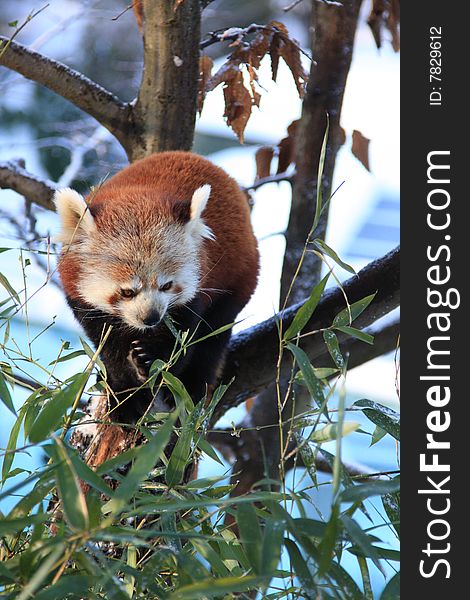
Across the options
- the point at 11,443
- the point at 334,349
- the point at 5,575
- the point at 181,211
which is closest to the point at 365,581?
the point at 334,349

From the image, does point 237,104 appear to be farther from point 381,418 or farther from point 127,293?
point 381,418

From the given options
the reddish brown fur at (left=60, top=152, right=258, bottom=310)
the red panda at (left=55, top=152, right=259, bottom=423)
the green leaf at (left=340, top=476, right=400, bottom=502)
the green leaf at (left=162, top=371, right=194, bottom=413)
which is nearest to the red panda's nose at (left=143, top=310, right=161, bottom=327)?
the red panda at (left=55, top=152, right=259, bottom=423)

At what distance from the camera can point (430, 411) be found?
3.83 ft

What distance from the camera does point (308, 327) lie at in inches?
70.9

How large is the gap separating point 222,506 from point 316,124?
1.65 meters

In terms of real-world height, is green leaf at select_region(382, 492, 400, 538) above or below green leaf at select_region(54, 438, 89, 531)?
above

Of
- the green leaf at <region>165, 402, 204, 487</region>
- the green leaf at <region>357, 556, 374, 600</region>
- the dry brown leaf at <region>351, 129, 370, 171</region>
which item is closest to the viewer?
the green leaf at <region>357, 556, 374, 600</region>

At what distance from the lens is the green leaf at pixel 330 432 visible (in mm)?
931

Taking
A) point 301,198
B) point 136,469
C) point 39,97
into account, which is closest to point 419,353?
point 136,469

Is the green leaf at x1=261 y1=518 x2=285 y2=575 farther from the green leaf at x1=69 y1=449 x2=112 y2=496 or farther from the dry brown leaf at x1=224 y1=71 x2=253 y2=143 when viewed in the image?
the dry brown leaf at x1=224 y1=71 x2=253 y2=143

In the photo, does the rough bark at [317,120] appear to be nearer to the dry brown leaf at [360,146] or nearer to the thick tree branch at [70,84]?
the dry brown leaf at [360,146]

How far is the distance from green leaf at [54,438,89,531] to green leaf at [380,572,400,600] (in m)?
0.46

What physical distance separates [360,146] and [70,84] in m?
0.85

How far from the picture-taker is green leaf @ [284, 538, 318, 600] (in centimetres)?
93
